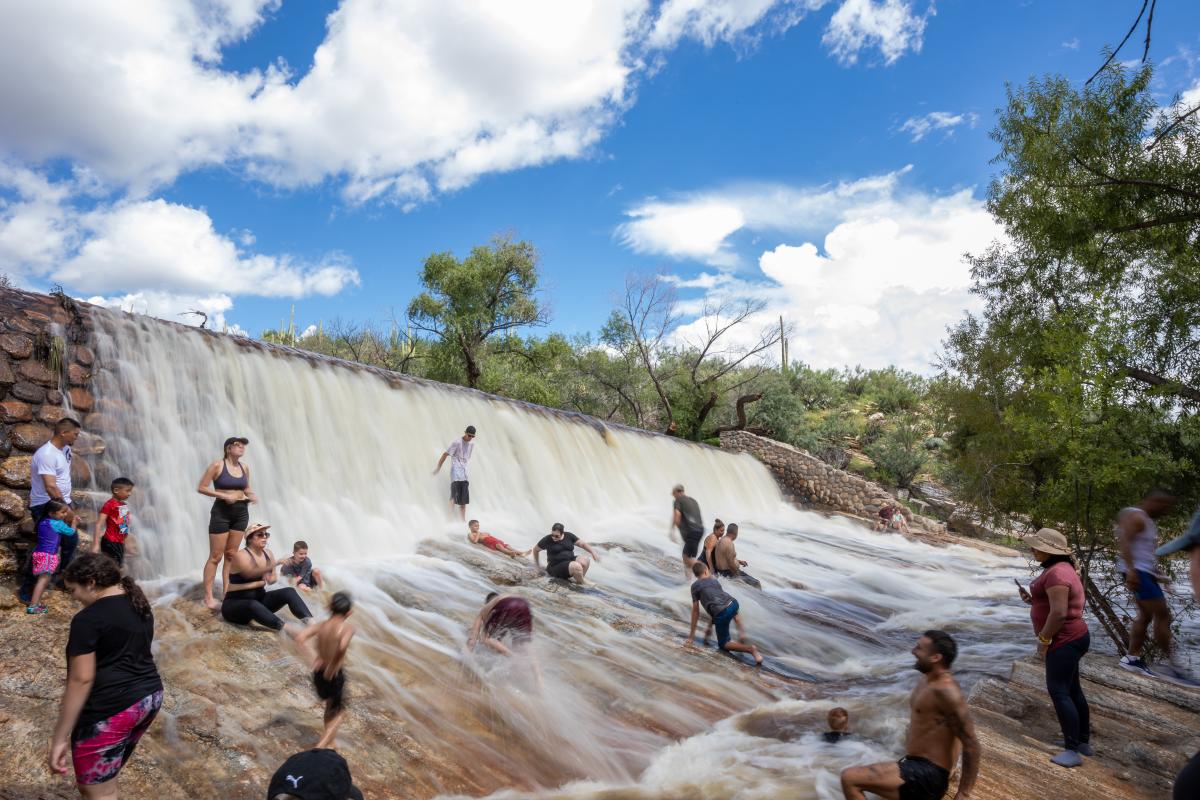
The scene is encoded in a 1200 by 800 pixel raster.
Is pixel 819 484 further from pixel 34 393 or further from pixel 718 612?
pixel 34 393

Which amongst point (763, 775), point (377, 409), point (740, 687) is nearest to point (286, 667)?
point (763, 775)

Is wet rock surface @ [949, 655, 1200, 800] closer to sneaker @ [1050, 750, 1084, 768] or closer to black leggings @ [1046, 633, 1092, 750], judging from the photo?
sneaker @ [1050, 750, 1084, 768]

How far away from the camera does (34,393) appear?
6551 millimetres

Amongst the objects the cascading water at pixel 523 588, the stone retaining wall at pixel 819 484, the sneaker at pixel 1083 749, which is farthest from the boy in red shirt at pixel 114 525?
the stone retaining wall at pixel 819 484

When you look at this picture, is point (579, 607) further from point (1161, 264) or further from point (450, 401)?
point (1161, 264)

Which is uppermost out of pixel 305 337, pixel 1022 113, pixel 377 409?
pixel 1022 113

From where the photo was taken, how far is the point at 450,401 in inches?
555

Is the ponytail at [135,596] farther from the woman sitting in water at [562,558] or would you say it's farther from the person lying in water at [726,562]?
the person lying in water at [726,562]

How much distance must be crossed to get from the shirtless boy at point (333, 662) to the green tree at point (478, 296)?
82.6 feet

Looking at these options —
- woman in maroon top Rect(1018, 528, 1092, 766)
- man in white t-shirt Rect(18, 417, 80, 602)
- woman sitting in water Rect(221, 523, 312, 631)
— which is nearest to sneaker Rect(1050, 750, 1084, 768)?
woman in maroon top Rect(1018, 528, 1092, 766)

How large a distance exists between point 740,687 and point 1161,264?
36.9 ft

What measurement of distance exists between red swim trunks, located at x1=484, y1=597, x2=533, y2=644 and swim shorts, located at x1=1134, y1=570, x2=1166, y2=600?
572cm

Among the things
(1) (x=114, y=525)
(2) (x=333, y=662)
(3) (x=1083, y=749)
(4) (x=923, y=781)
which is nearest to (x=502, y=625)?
(2) (x=333, y=662)

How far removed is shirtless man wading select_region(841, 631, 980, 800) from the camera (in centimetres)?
361
